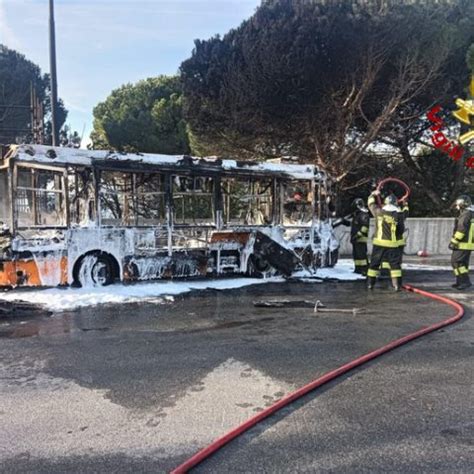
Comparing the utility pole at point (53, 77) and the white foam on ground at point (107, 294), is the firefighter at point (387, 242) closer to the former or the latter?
the white foam on ground at point (107, 294)

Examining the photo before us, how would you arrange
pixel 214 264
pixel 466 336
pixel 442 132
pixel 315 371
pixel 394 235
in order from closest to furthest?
pixel 315 371 → pixel 466 336 → pixel 394 235 → pixel 214 264 → pixel 442 132

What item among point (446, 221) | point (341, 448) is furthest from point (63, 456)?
point (446, 221)

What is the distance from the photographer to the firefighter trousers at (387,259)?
8781mm

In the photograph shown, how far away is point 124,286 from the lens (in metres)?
8.75

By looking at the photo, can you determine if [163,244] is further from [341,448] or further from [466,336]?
[341,448]

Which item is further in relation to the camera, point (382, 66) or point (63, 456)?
point (382, 66)

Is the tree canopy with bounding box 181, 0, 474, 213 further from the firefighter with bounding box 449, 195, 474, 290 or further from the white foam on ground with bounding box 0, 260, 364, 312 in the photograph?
the white foam on ground with bounding box 0, 260, 364, 312

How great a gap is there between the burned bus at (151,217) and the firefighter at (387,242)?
194 centimetres

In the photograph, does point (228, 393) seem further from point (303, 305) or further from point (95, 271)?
point (95, 271)

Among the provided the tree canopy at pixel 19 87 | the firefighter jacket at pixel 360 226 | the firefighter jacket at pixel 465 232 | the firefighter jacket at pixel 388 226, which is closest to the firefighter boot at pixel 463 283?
the firefighter jacket at pixel 465 232

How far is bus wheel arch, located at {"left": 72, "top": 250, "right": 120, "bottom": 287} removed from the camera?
27.1 ft

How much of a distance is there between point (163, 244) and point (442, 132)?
13430 millimetres

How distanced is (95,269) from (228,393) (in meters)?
5.08

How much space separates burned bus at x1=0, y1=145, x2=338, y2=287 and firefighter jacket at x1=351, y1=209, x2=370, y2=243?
0.64 meters
